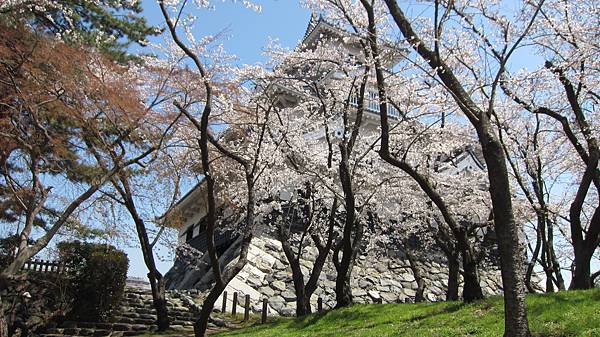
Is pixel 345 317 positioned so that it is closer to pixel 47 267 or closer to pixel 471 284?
pixel 471 284

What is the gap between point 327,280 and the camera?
18.1m

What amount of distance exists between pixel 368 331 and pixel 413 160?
7.76 meters

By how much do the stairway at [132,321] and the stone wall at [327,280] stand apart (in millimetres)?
1499

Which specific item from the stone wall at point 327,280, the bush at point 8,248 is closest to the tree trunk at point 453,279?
the stone wall at point 327,280

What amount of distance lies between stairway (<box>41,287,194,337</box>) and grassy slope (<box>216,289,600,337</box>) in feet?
10.4

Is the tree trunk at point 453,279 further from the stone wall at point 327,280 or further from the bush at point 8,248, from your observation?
the bush at point 8,248

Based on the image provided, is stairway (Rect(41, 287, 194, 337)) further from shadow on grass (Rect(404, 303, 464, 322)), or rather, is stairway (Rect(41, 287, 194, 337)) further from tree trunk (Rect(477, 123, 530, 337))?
tree trunk (Rect(477, 123, 530, 337))

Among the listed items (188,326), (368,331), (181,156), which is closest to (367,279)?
(188,326)

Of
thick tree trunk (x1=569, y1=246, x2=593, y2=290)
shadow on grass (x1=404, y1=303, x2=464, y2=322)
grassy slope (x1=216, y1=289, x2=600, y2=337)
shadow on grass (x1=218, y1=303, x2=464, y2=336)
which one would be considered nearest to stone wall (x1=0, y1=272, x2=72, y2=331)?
grassy slope (x1=216, y1=289, x2=600, y2=337)

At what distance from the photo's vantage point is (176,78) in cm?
1229

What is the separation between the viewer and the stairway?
1234cm

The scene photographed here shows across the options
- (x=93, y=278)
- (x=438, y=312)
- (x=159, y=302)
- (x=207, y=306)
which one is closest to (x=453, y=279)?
(x=438, y=312)

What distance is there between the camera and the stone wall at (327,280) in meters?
16.7

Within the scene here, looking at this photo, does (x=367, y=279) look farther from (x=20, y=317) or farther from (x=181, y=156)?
(x=20, y=317)
